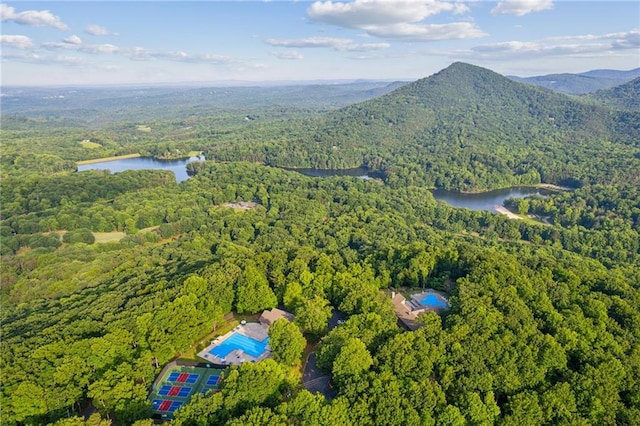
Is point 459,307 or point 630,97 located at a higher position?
point 630,97

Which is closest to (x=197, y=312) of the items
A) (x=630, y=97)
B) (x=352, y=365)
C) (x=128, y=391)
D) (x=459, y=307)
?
(x=128, y=391)

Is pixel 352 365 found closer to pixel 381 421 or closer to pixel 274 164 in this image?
pixel 381 421

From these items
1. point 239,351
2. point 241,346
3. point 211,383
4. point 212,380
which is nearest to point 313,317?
point 241,346

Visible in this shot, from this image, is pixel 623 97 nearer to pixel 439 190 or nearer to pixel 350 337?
pixel 439 190

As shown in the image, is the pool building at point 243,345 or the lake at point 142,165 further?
Result: the lake at point 142,165

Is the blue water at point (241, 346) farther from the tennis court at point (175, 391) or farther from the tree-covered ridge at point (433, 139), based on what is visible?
the tree-covered ridge at point (433, 139)

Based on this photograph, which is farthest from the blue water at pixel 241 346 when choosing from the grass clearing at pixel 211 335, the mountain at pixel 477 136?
the mountain at pixel 477 136
